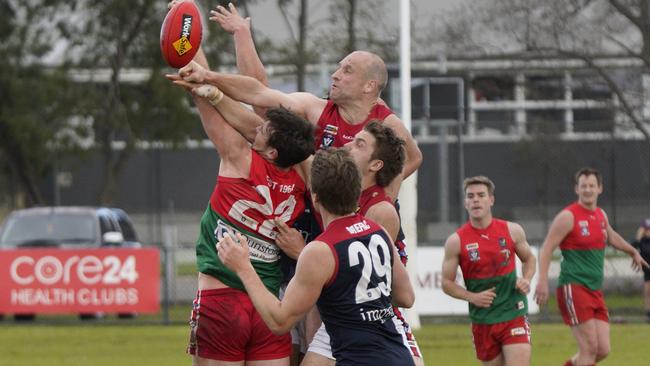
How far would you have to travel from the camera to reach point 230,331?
762 cm

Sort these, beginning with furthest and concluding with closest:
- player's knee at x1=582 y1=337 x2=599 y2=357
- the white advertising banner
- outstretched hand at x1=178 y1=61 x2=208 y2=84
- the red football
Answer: the white advertising banner < player's knee at x1=582 y1=337 x2=599 y2=357 < the red football < outstretched hand at x1=178 y1=61 x2=208 y2=84

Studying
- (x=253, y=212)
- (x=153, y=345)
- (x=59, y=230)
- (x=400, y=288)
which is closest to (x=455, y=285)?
(x=253, y=212)

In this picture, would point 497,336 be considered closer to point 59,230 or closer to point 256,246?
point 256,246

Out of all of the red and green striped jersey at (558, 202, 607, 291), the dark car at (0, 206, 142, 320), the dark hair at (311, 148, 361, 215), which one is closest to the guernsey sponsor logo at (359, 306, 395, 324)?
the dark hair at (311, 148, 361, 215)

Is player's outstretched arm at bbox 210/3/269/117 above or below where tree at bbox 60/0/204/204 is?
below

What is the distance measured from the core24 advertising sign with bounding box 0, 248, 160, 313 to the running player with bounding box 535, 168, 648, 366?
8.41m

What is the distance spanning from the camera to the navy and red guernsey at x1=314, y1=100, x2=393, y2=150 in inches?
318

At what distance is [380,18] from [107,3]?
651cm

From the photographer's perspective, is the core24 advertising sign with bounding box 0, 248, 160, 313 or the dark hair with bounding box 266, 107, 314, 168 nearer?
the dark hair with bounding box 266, 107, 314, 168

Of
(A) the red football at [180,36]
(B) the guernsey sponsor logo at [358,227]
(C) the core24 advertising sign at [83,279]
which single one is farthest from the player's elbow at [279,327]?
(C) the core24 advertising sign at [83,279]

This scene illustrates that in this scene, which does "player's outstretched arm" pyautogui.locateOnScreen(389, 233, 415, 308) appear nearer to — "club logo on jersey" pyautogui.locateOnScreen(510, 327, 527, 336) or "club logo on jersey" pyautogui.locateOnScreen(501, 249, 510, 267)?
"club logo on jersey" pyautogui.locateOnScreen(510, 327, 527, 336)

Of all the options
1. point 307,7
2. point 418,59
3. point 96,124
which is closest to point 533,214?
point 418,59

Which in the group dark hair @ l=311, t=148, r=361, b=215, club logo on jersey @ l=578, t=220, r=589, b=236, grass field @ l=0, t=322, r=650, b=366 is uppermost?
dark hair @ l=311, t=148, r=361, b=215

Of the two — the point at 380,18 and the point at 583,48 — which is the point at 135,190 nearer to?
the point at 380,18
